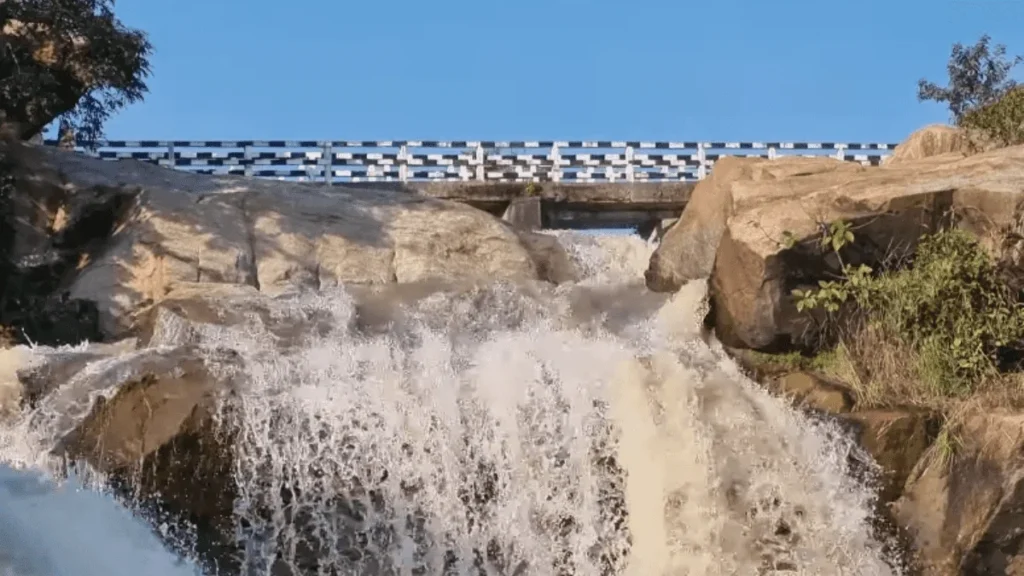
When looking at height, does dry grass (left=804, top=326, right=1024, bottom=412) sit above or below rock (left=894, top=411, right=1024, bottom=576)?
above

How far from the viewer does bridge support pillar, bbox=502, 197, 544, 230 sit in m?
17.6

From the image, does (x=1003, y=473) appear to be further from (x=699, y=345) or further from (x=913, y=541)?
(x=699, y=345)

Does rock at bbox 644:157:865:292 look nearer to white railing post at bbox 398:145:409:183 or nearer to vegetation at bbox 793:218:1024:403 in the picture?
vegetation at bbox 793:218:1024:403

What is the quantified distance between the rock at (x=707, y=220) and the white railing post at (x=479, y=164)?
18.7 feet

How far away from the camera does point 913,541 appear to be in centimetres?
874

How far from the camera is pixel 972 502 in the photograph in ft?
28.1

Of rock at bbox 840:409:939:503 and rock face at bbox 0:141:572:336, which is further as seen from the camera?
rock face at bbox 0:141:572:336

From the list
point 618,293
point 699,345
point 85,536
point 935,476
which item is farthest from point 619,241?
point 85,536

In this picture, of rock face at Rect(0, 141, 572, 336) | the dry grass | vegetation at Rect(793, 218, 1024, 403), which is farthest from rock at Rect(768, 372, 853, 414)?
rock face at Rect(0, 141, 572, 336)

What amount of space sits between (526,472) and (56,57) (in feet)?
25.7

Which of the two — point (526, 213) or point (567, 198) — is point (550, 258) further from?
point (567, 198)

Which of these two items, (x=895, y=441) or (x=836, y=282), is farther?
(x=836, y=282)

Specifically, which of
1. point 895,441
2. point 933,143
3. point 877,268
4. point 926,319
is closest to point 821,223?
point 877,268

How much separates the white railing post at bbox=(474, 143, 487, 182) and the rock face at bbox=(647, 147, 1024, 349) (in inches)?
295
